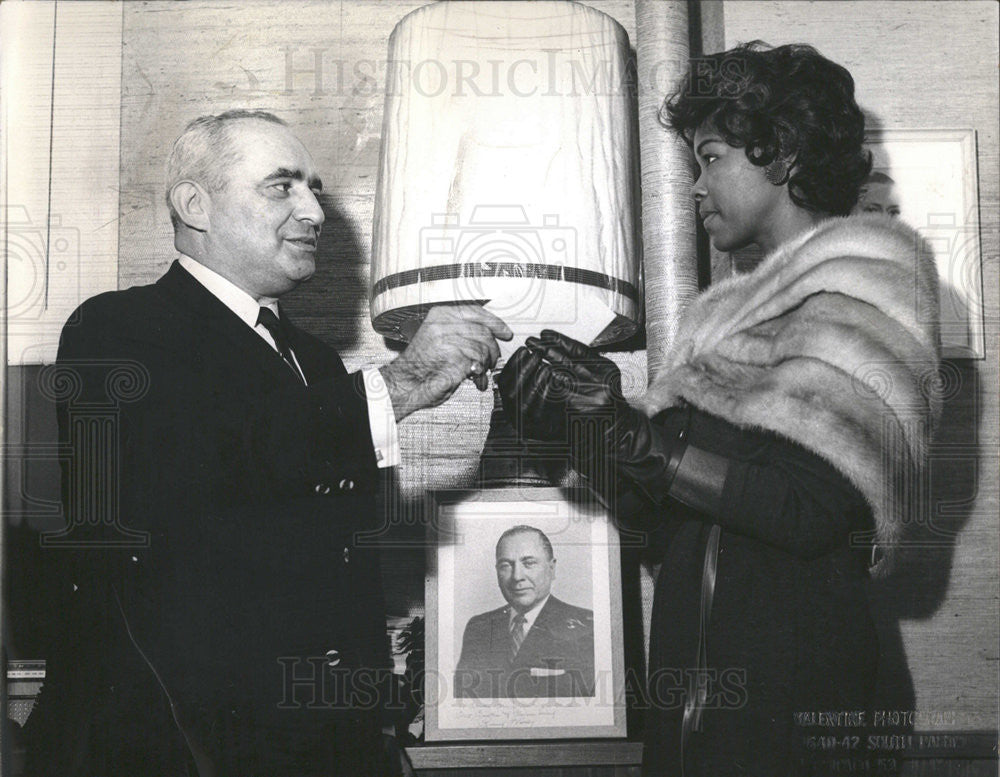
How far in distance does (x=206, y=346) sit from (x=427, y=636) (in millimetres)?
510

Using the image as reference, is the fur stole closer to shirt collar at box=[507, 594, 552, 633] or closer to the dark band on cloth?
the dark band on cloth

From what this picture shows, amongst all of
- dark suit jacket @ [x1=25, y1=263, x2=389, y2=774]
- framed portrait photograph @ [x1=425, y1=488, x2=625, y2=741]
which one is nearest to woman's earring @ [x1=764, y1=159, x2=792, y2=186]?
framed portrait photograph @ [x1=425, y1=488, x2=625, y2=741]

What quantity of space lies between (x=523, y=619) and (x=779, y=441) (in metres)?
0.45

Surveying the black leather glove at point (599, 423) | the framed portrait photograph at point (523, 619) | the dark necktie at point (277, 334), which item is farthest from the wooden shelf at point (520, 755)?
the dark necktie at point (277, 334)

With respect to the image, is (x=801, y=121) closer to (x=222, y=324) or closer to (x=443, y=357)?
(x=443, y=357)

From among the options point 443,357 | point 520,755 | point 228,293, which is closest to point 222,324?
point 228,293

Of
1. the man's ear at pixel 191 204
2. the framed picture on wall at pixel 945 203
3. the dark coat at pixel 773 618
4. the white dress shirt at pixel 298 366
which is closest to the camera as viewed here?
the dark coat at pixel 773 618

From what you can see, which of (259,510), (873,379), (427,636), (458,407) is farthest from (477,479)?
(873,379)

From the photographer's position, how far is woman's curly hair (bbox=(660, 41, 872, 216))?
1.47 metres

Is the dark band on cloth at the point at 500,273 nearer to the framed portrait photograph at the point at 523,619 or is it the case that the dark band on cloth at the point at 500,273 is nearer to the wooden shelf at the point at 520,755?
the framed portrait photograph at the point at 523,619

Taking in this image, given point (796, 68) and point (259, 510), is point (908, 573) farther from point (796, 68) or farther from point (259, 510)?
point (259, 510)

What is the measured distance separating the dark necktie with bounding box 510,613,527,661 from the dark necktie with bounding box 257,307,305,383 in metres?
0.46

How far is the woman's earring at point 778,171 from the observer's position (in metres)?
1.48

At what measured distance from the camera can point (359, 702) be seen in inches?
57.9
